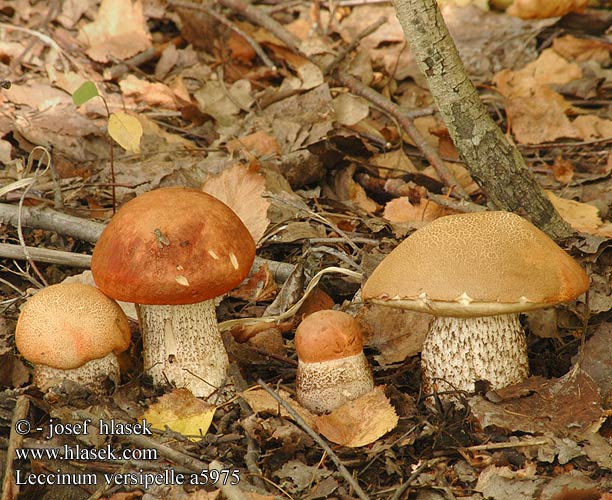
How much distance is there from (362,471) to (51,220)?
2.23 metres

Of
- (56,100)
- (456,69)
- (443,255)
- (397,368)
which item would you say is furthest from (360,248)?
(56,100)

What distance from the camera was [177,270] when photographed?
106 inches

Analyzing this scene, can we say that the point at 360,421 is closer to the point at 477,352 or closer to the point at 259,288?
the point at 477,352

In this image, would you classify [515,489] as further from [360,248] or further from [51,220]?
[51,220]

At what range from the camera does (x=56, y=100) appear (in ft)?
16.7

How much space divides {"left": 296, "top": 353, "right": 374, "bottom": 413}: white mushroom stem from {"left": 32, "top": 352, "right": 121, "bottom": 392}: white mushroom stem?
84 cm

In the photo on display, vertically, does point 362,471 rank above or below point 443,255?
below

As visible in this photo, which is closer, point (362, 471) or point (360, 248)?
point (362, 471)

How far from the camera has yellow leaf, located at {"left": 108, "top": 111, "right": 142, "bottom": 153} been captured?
406 centimetres

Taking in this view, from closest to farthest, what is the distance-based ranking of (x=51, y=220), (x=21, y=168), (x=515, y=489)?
1. (x=515, y=489)
2. (x=51, y=220)
3. (x=21, y=168)

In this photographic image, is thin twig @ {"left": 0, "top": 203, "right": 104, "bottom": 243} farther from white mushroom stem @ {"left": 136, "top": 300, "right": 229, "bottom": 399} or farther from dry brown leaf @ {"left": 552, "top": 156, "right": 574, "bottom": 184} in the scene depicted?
dry brown leaf @ {"left": 552, "top": 156, "right": 574, "bottom": 184}

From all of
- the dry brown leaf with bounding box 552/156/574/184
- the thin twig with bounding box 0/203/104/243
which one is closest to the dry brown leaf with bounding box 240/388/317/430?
the thin twig with bounding box 0/203/104/243

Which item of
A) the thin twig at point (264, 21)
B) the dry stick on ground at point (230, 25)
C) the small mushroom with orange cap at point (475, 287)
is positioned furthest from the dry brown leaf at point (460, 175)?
the small mushroom with orange cap at point (475, 287)

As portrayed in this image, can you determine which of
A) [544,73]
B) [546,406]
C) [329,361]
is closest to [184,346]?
[329,361]
